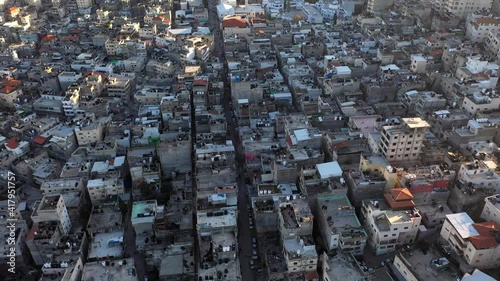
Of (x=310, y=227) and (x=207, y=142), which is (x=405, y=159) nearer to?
(x=310, y=227)

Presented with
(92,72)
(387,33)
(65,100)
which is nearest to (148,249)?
(65,100)

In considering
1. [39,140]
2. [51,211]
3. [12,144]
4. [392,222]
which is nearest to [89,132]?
[39,140]

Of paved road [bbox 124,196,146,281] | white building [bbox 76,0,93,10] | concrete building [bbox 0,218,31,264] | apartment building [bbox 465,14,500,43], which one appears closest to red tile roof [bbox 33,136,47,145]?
concrete building [bbox 0,218,31,264]

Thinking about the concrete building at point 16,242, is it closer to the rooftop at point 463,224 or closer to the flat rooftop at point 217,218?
the flat rooftop at point 217,218

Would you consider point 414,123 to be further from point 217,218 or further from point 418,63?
point 418,63

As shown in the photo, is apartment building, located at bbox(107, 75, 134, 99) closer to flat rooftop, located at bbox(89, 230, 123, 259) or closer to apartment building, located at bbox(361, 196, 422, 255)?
flat rooftop, located at bbox(89, 230, 123, 259)
